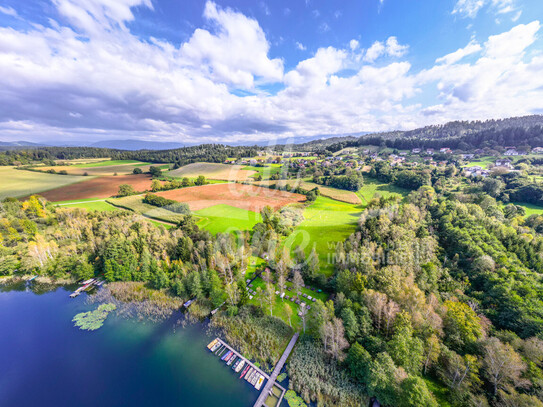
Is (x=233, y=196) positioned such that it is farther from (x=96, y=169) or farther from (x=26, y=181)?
(x=96, y=169)

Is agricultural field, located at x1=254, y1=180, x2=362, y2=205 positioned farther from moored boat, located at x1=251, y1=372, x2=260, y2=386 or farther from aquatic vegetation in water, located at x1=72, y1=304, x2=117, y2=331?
aquatic vegetation in water, located at x1=72, y1=304, x2=117, y2=331

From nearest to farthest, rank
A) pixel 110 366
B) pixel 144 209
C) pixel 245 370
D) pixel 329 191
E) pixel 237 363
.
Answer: pixel 245 370 → pixel 237 363 → pixel 110 366 → pixel 144 209 → pixel 329 191

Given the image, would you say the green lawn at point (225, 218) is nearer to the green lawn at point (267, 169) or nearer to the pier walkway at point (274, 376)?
the pier walkway at point (274, 376)

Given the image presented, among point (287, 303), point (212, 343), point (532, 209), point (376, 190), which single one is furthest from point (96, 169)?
point (532, 209)

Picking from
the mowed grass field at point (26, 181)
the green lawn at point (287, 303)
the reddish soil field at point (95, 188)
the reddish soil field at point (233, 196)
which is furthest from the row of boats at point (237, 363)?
the mowed grass field at point (26, 181)

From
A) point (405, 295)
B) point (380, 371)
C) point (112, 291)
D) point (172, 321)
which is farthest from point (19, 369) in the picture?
point (405, 295)

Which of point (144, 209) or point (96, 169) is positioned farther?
point (96, 169)
